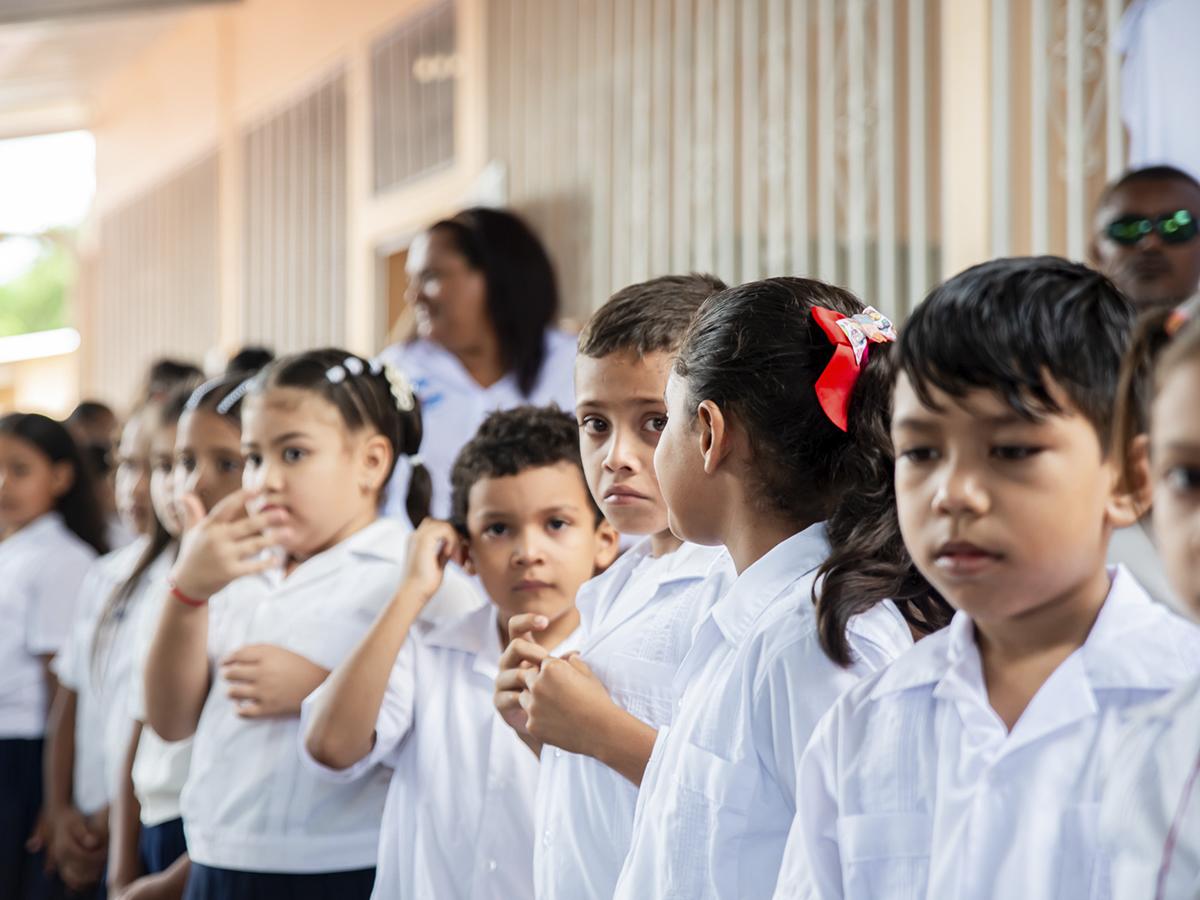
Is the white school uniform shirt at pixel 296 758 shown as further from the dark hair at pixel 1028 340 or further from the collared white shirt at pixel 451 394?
the dark hair at pixel 1028 340

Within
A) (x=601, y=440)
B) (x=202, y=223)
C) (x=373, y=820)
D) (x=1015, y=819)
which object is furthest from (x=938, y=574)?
(x=202, y=223)

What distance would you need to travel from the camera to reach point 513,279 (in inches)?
136

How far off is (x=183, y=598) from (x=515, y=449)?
663 mm

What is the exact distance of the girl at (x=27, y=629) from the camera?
3.71 meters

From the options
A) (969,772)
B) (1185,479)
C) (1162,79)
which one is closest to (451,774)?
(969,772)

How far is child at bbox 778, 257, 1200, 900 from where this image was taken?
1060 mm

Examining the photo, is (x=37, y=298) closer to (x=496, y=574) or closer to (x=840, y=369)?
(x=496, y=574)

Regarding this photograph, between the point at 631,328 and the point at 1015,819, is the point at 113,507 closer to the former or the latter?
the point at 631,328

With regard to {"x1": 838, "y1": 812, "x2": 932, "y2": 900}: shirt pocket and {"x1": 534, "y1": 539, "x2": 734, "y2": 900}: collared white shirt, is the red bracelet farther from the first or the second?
{"x1": 838, "y1": 812, "x2": 932, "y2": 900}: shirt pocket

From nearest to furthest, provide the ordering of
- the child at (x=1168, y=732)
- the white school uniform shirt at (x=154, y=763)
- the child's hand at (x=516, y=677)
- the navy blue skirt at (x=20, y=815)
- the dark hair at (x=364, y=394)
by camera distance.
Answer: the child at (x=1168, y=732)
the child's hand at (x=516, y=677)
the dark hair at (x=364, y=394)
the white school uniform shirt at (x=154, y=763)
the navy blue skirt at (x=20, y=815)

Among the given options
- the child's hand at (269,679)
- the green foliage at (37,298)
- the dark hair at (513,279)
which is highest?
the green foliage at (37,298)

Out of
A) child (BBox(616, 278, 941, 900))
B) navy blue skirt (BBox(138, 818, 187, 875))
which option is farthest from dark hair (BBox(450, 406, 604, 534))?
navy blue skirt (BBox(138, 818, 187, 875))

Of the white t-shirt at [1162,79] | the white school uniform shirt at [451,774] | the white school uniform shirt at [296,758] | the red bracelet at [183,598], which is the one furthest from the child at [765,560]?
the white t-shirt at [1162,79]

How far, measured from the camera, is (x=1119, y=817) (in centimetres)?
97
